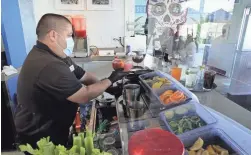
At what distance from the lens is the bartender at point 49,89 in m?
1.29

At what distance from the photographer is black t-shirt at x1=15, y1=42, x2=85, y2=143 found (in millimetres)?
1283

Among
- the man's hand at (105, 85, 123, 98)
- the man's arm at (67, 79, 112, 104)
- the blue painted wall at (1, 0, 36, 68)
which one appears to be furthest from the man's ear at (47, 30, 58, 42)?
the blue painted wall at (1, 0, 36, 68)

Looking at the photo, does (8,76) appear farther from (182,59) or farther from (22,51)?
(182,59)

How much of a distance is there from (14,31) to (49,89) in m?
1.68

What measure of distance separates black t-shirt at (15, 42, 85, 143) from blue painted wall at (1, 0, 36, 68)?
1366 millimetres

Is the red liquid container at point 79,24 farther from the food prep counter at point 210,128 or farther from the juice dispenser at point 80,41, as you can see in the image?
the food prep counter at point 210,128

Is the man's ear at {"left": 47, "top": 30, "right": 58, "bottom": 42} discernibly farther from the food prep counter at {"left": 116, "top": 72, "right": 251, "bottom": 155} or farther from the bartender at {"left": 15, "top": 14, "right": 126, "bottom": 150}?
the food prep counter at {"left": 116, "top": 72, "right": 251, "bottom": 155}

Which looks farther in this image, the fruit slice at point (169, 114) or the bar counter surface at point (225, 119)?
the fruit slice at point (169, 114)

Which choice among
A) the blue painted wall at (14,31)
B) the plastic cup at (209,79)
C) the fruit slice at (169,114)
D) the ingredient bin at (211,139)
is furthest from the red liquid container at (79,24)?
the ingredient bin at (211,139)

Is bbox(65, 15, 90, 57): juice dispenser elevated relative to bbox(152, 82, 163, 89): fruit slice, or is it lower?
elevated

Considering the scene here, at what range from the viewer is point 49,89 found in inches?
50.8

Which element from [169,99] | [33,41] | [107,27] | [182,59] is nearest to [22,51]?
[33,41]

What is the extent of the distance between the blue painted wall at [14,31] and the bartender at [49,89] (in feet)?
4.37

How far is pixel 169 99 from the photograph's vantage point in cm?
112
